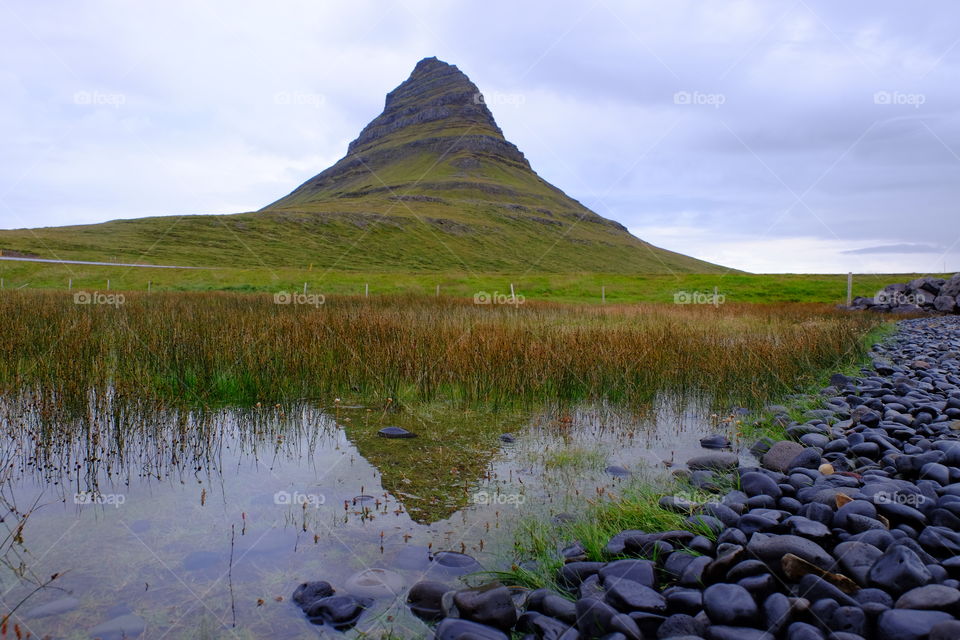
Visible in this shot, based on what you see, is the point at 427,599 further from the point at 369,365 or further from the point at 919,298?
the point at 919,298

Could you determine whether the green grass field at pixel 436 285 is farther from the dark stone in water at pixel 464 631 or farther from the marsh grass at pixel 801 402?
the dark stone in water at pixel 464 631

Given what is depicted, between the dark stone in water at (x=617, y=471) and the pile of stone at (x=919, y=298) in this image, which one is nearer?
the dark stone in water at (x=617, y=471)

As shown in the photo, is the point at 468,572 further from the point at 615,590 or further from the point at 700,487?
the point at 700,487

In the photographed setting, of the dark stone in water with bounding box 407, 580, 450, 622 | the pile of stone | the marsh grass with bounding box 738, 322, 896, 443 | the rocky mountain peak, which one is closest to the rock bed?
the dark stone in water with bounding box 407, 580, 450, 622

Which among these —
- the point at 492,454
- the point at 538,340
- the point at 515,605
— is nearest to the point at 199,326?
the point at 538,340

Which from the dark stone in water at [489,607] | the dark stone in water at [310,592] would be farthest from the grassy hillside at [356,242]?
the dark stone in water at [489,607]

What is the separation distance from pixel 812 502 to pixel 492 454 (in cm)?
235

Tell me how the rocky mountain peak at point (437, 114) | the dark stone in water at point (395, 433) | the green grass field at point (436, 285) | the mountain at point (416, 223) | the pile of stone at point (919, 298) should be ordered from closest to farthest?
the dark stone in water at point (395, 433) → the pile of stone at point (919, 298) → the green grass field at point (436, 285) → the mountain at point (416, 223) → the rocky mountain peak at point (437, 114)

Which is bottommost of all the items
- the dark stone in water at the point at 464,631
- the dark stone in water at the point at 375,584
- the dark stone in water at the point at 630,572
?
the dark stone in water at the point at 375,584

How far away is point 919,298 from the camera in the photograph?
22750mm

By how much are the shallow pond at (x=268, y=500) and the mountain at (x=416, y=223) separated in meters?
46.1

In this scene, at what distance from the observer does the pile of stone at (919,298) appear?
21.2m

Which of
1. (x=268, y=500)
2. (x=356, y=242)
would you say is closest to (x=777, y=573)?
(x=268, y=500)

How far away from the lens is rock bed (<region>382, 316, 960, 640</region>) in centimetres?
194
